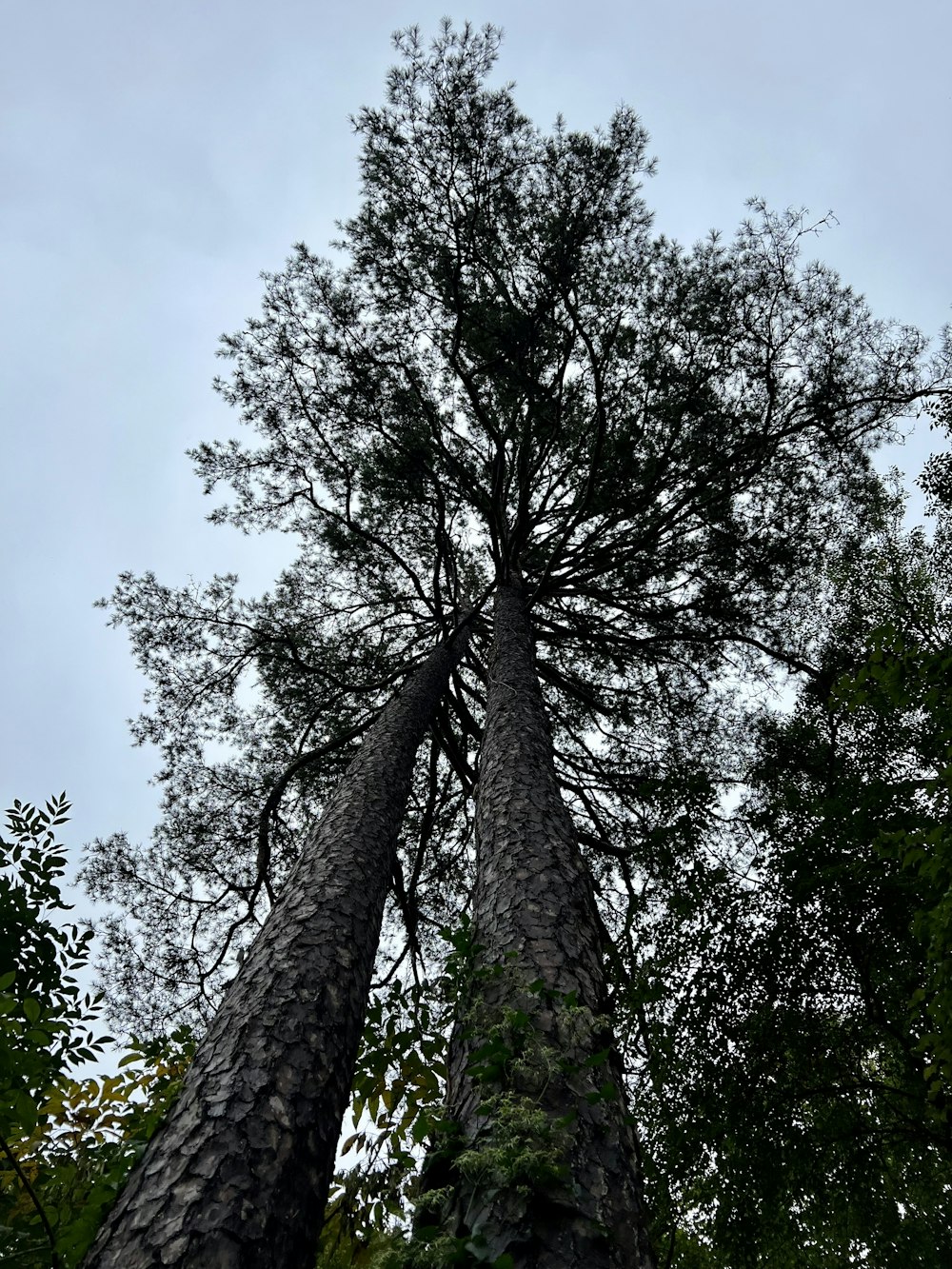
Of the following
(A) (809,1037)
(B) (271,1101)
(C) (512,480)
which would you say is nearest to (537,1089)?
(B) (271,1101)

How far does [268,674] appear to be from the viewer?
848 centimetres

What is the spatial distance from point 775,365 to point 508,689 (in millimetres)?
4822

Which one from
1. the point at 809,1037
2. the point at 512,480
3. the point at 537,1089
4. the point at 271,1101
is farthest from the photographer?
the point at 512,480

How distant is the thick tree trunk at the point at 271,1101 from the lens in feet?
5.71

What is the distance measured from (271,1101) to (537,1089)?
0.84 meters

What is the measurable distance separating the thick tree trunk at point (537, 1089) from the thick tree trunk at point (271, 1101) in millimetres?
432

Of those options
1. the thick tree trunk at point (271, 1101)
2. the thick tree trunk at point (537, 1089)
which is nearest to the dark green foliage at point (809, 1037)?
the thick tree trunk at point (537, 1089)

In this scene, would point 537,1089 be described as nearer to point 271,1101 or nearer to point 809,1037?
point 271,1101

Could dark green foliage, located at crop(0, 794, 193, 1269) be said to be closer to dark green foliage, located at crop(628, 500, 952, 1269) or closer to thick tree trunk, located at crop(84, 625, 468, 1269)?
thick tree trunk, located at crop(84, 625, 468, 1269)

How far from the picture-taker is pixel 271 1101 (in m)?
2.16

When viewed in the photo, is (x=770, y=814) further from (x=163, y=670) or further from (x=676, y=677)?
(x=163, y=670)

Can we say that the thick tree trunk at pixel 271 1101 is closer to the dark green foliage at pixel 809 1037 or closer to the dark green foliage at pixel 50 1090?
the dark green foliage at pixel 50 1090

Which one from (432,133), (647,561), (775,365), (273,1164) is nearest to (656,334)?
(775,365)

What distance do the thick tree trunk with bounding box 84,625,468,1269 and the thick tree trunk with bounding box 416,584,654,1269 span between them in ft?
1.42
